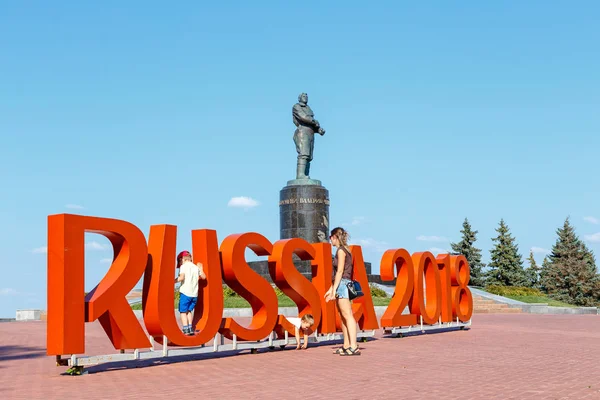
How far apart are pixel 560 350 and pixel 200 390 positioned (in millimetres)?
6975

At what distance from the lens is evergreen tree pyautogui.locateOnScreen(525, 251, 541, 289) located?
57.6 metres

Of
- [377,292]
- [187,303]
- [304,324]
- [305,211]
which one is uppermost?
[305,211]

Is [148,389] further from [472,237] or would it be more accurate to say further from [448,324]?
[472,237]

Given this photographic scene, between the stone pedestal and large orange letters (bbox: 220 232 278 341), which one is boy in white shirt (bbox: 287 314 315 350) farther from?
the stone pedestal

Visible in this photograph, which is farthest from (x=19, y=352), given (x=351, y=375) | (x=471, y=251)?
(x=471, y=251)

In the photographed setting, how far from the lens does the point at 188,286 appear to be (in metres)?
10.3

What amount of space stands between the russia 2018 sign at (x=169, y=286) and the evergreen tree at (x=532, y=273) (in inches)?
Result: 1739

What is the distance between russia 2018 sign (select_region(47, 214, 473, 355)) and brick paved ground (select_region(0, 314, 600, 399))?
19.0 inches

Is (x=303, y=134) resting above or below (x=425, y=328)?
above

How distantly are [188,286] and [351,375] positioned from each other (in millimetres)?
2941

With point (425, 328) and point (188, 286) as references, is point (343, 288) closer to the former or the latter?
point (188, 286)

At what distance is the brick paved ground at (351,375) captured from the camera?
7246mm

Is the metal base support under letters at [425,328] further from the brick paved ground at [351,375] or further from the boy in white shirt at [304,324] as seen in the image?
the boy in white shirt at [304,324]

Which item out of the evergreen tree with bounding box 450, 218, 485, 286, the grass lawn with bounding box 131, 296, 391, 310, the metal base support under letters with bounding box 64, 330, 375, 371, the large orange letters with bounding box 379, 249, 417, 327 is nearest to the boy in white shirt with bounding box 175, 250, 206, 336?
the metal base support under letters with bounding box 64, 330, 375, 371
